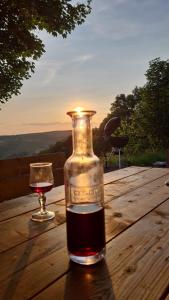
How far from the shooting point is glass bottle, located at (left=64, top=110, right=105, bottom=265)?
0.79 meters

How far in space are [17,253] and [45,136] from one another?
3161 cm

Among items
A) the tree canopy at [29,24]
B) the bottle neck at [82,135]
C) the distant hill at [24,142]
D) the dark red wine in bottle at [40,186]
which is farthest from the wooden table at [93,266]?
the distant hill at [24,142]

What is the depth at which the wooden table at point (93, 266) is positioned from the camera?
667 millimetres

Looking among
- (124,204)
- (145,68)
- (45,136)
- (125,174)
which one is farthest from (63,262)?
(45,136)

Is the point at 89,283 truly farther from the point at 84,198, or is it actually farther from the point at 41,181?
the point at 41,181

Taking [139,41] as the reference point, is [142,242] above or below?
below

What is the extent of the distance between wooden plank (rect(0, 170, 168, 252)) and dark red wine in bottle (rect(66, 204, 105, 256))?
0.27 meters

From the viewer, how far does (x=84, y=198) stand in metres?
0.84

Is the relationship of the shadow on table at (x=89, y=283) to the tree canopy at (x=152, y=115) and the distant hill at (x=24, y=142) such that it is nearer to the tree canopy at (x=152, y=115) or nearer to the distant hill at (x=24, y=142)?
the tree canopy at (x=152, y=115)

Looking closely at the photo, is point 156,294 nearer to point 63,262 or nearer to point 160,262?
point 160,262

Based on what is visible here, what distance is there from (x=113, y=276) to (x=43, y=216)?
0.59 metres

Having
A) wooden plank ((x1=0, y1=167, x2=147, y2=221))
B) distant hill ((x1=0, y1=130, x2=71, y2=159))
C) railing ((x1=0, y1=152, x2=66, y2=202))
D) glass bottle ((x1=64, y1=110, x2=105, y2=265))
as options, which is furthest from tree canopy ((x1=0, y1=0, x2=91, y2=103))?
distant hill ((x1=0, y1=130, x2=71, y2=159))

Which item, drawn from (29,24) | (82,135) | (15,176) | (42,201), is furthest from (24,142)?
(82,135)

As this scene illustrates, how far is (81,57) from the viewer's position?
11.4 meters
